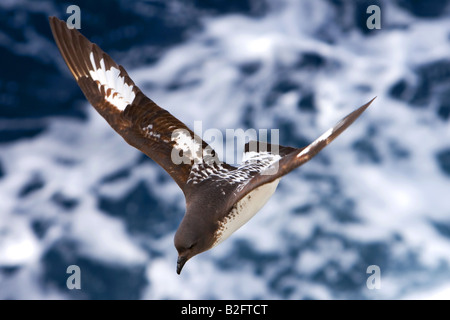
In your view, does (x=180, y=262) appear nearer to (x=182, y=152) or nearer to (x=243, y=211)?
(x=243, y=211)

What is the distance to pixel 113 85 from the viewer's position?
7.53m

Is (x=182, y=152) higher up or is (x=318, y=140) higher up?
(x=182, y=152)

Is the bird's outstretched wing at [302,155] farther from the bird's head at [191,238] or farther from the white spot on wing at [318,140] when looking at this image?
the bird's head at [191,238]

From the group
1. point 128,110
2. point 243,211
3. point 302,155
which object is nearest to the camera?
point 302,155

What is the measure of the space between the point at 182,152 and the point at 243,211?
57.5 inches

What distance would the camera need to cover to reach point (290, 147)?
7.39 m

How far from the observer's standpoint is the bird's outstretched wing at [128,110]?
7.11m

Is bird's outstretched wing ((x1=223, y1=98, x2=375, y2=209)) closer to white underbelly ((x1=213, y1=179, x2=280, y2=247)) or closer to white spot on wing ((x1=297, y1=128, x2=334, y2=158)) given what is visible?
white spot on wing ((x1=297, y1=128, x2=334, y2=158))

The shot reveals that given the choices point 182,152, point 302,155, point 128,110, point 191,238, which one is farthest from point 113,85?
point 302,155

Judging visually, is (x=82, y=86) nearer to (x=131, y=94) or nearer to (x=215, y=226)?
(x=131, y=94)

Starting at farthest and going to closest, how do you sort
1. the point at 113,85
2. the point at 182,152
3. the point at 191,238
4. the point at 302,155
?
the point at 113,85 < the point at 182,152 < the point at 191,238 < the point at 302,155

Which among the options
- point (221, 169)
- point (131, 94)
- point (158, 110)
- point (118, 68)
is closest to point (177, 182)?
point (221, 169)

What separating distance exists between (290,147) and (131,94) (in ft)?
8.10

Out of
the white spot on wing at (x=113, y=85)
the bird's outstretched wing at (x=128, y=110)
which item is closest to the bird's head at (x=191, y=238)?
the bird's outstretched wing at (x=128, y=110)
